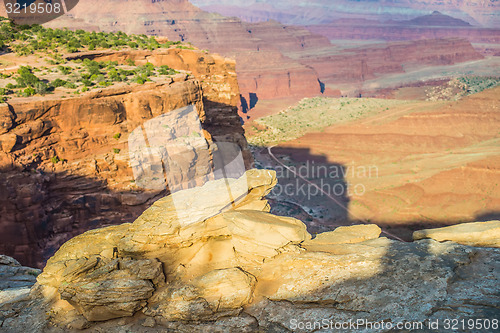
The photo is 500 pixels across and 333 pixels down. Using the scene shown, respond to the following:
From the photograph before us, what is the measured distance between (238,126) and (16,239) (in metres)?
18.9

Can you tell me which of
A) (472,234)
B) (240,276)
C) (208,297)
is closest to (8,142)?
(208,297)

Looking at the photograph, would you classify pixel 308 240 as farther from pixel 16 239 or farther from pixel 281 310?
pixel 16 239

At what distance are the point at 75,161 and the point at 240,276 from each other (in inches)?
509

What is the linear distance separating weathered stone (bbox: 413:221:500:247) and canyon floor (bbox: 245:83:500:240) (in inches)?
804

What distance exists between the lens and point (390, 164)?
48.5 metres

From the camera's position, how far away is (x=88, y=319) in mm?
10820

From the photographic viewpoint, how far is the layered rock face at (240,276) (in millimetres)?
9602

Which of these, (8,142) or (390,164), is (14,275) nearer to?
(8,142)

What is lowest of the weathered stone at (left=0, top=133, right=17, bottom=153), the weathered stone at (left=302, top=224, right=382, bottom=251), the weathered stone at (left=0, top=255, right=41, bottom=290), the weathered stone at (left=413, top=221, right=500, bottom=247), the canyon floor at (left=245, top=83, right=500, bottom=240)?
the canyon floor at (left=245, top=83, right=500, bottom=240)

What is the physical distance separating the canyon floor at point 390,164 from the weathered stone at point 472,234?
804 inches

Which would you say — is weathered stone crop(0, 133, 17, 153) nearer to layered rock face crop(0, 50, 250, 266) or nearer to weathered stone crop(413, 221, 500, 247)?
layered rock face crop(0, 50, 250, 266)

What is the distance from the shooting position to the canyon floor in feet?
121

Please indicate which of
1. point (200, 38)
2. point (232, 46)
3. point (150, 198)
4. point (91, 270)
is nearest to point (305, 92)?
point (232, 46)

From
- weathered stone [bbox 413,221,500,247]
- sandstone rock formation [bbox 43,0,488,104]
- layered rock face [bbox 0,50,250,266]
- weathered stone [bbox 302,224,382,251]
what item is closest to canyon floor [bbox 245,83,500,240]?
layered rock face [bbox 0,50,250,266]
